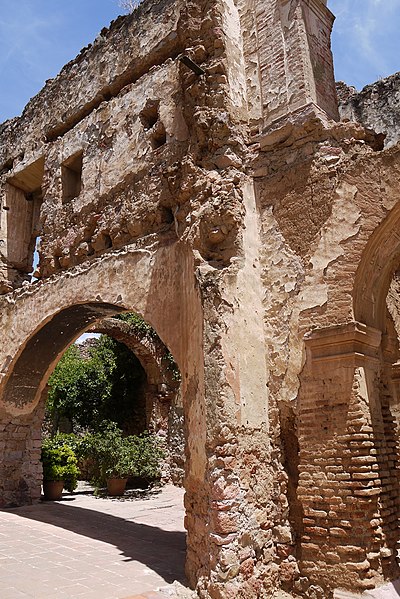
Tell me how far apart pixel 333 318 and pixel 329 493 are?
1.39 m

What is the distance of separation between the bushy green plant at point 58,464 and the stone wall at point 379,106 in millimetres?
8176

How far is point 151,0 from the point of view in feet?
25.0

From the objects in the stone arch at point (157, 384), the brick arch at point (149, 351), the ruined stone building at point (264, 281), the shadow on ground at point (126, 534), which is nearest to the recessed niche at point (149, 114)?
the ruined stone building at point (264, 281)

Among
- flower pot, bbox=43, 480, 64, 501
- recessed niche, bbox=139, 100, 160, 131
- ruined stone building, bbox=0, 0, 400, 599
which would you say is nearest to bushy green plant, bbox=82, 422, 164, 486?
flower pot, bbox=43, 480, 64, 501

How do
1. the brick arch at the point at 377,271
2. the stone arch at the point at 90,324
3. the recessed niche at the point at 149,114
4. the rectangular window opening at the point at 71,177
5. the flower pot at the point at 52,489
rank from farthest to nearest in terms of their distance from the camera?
the flower pot at the point at 52,489 < the rectangular window opening at the point at 71,177 < the recessed niche at the point at 149,114 < the stone arch at the point at 90,324 < the brick arch at the point at 377,271

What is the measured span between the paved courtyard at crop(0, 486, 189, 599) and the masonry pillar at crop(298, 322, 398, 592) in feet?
4.35

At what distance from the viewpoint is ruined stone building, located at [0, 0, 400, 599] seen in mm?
4328

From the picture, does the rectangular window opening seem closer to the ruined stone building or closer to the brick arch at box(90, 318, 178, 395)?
the ruined stone building

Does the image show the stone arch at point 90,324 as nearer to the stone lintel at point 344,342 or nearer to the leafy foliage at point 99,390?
the stone lintel at point 344,342

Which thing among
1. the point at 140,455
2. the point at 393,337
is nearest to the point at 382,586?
the point at 393,337

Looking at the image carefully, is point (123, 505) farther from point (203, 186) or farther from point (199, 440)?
point (203, 186)

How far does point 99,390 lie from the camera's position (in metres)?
→ 14.4

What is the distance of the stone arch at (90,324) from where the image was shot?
16.5ft

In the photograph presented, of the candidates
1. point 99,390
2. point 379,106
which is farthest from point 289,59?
point 99,390
